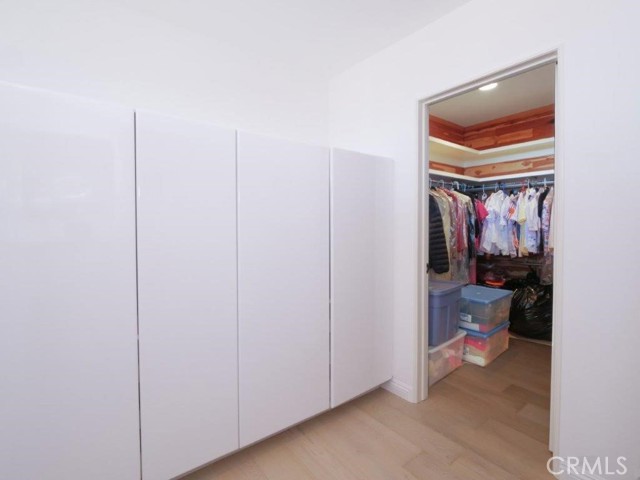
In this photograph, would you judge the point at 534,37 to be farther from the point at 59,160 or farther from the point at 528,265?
the point at 528,265

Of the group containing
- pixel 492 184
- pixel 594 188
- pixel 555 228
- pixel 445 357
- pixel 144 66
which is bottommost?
pixel 445 357

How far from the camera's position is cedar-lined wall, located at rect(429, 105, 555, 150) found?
3.21 metres

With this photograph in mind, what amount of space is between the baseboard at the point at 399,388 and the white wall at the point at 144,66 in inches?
83.5

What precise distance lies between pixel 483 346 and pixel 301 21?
114 inches

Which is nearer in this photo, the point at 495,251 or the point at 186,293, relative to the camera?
the point at 186,293

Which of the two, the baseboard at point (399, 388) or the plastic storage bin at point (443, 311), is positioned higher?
the plastic storage bin at point (443, 311)

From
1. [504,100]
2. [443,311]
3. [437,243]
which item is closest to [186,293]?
[443,311]

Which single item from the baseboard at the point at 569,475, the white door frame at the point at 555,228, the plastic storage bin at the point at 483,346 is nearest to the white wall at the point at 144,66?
the white door frame at the point at 555,228

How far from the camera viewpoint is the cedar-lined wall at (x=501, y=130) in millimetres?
3209

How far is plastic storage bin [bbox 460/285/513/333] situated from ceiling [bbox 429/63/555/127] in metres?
1.78

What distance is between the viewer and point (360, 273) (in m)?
1.91

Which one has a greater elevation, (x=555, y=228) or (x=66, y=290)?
(x=555, y=228)

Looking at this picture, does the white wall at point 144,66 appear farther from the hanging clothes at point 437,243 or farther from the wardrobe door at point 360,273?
the hanging clothes at point 437,243

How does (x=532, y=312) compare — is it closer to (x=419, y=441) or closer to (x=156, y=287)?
(x=419, y=441)
